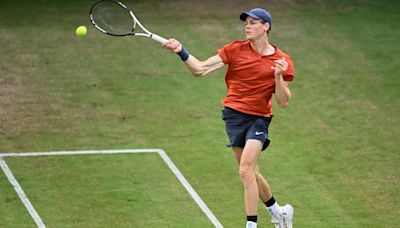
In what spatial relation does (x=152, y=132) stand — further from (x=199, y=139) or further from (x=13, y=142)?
(x=13, y=142)

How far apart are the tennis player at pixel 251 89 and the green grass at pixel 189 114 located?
1.12m

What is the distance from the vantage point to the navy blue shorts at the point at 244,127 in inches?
511

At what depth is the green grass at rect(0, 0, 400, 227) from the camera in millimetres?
14352

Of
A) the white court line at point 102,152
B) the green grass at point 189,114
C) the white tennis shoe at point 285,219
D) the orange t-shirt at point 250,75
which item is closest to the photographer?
the orange t-shirt at point 250,75

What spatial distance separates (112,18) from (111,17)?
0.13ft

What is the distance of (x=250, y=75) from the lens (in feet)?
42.3

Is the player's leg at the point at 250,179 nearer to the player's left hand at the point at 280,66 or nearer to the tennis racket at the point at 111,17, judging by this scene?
the player's left hand at the point at 280,66

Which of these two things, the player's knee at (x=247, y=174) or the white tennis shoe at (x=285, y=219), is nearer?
the player's knee at (x=247, y=174)

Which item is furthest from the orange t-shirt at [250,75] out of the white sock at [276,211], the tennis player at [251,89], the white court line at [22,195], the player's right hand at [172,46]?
the white court line at [22,195]

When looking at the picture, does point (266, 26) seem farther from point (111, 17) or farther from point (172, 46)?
point (111, 17)

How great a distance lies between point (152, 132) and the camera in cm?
1720

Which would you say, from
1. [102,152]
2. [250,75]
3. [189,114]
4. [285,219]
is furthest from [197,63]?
[189,114]

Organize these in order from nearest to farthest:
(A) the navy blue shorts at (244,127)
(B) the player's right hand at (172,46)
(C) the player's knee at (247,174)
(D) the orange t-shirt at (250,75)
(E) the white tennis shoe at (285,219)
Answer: (B) the player's right hand at (172,46), (C) the player's knee at (247,174), (D) the orange t-shirt at (250,75), (A) the navy blue shorts at (244,127), (E) the white tennis shoe at (285,219)

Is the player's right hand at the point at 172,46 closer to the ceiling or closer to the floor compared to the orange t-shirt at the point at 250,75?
closer to the ceiling
